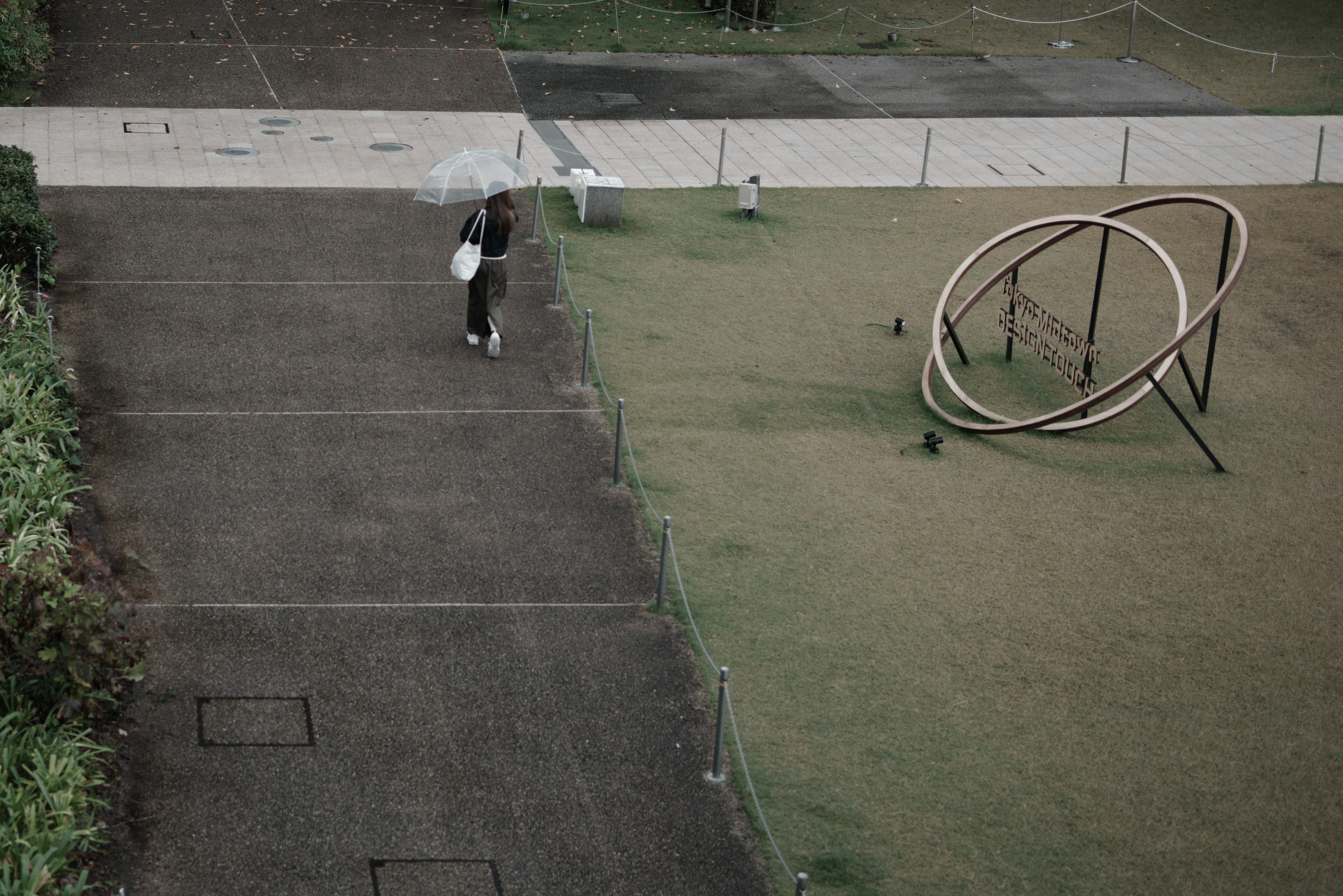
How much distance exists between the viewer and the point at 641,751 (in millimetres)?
7930

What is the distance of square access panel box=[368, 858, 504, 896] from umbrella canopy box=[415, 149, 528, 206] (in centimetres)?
677

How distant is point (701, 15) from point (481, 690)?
2160cm

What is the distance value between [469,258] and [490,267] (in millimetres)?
240

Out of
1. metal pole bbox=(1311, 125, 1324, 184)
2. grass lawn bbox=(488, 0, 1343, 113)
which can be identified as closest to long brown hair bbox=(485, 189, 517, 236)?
grass lawn bbox=(488, 0, 1343, 113)

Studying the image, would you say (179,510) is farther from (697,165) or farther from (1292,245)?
(1292,245)

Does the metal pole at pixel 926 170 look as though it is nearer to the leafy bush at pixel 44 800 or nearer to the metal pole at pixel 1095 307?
the metal pole at pixel 1095 307

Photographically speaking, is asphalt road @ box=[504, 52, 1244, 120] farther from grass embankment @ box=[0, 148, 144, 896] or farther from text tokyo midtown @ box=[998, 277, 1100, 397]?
grass embankment @ box=[0, 148, 144, 896]

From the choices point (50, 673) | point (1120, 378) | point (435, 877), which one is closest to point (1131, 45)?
point (1120, 378)

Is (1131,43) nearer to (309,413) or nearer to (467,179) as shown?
(467,179)

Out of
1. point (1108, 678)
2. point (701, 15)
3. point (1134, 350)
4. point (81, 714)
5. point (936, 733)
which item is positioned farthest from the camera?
point (701, 15)

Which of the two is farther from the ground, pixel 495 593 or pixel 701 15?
pixel 701 15

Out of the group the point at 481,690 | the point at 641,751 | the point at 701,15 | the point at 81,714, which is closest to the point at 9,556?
the point at 81,714

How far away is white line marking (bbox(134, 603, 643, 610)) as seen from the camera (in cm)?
899

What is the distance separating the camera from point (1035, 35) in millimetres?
27172
